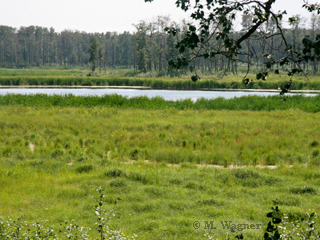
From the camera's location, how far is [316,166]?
9.52 m

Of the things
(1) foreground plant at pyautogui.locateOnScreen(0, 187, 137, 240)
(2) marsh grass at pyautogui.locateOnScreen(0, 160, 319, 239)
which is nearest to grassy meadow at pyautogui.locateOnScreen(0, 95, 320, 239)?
(2) marsh grass at pyautogui.locateOnScreen(0, 160, 319, 239)

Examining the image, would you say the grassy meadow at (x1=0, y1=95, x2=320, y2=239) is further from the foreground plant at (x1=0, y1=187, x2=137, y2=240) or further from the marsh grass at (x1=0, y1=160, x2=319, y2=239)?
the foreground plant at (x1=0, y1=187, x2=137, y2=240)

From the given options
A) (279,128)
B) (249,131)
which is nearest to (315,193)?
(249,131)

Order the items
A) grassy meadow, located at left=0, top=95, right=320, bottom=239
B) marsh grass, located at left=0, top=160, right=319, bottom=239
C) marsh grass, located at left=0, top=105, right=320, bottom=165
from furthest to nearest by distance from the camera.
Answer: marsh grass, located at left=0, top=105, right=320, bottom=165 → grassy meadow, located at left=0, top=95, right=320, bottom=239 → marsh grass, located at left=0, top=160, right=319, bottom=239

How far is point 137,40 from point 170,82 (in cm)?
3428

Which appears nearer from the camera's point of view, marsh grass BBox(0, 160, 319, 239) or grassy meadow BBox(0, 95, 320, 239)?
marsh grass BBox(0, 160, 319, 239)

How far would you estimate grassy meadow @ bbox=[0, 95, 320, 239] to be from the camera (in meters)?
6.03

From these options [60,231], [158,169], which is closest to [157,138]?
[158,169]

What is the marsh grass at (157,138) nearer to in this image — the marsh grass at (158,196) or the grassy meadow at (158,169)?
the grassy meadow at (158,169)

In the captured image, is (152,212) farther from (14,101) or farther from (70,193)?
(14,101)

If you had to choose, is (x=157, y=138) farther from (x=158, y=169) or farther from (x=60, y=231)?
(x=60, y=231)

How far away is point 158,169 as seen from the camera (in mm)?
9055

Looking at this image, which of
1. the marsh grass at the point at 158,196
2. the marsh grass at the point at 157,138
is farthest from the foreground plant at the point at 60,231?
the marsh grass at the point at 157,138

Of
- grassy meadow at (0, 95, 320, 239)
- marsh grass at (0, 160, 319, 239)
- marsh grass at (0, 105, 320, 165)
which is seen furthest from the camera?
marsh grass at (0, 105, 320, 165)
